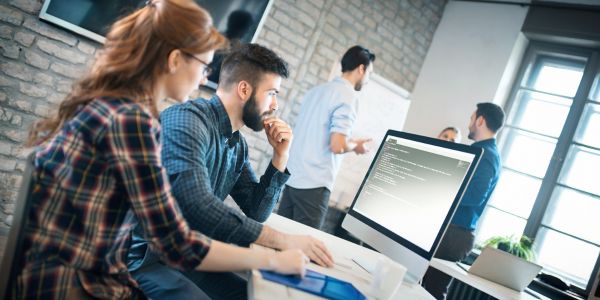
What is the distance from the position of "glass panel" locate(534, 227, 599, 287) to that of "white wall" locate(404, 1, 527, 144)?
1.11 m

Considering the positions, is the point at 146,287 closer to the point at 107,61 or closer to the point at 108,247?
the point at 108,247

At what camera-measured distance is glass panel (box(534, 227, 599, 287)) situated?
331cm

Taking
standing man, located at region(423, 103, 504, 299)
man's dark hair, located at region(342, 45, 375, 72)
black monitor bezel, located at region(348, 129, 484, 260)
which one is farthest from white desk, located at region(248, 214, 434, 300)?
man's dark hair, located at region(342, 45, 375, 72)

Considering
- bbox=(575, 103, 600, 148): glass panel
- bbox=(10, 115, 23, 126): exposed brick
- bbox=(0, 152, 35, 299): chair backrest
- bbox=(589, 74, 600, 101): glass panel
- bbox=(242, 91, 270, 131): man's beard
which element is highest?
bbox=(589, 74, 600, 101): glass panel

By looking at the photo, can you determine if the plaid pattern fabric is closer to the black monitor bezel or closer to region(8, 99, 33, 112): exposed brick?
the black monitor bezel

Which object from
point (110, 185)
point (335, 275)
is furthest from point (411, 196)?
point (110, 185)

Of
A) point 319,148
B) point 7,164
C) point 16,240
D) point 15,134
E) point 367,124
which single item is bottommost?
point 7,164

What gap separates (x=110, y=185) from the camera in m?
0.78

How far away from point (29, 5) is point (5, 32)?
20 centimetres

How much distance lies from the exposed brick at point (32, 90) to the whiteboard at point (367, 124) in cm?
244

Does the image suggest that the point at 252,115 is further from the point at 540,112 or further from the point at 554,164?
the point at 540,112

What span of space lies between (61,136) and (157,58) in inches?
9.6

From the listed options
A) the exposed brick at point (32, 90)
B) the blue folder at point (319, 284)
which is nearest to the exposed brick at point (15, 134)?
the exposed brick at point (32, 90)

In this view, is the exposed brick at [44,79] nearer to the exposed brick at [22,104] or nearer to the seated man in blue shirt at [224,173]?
the exposed brick at [22,104]
